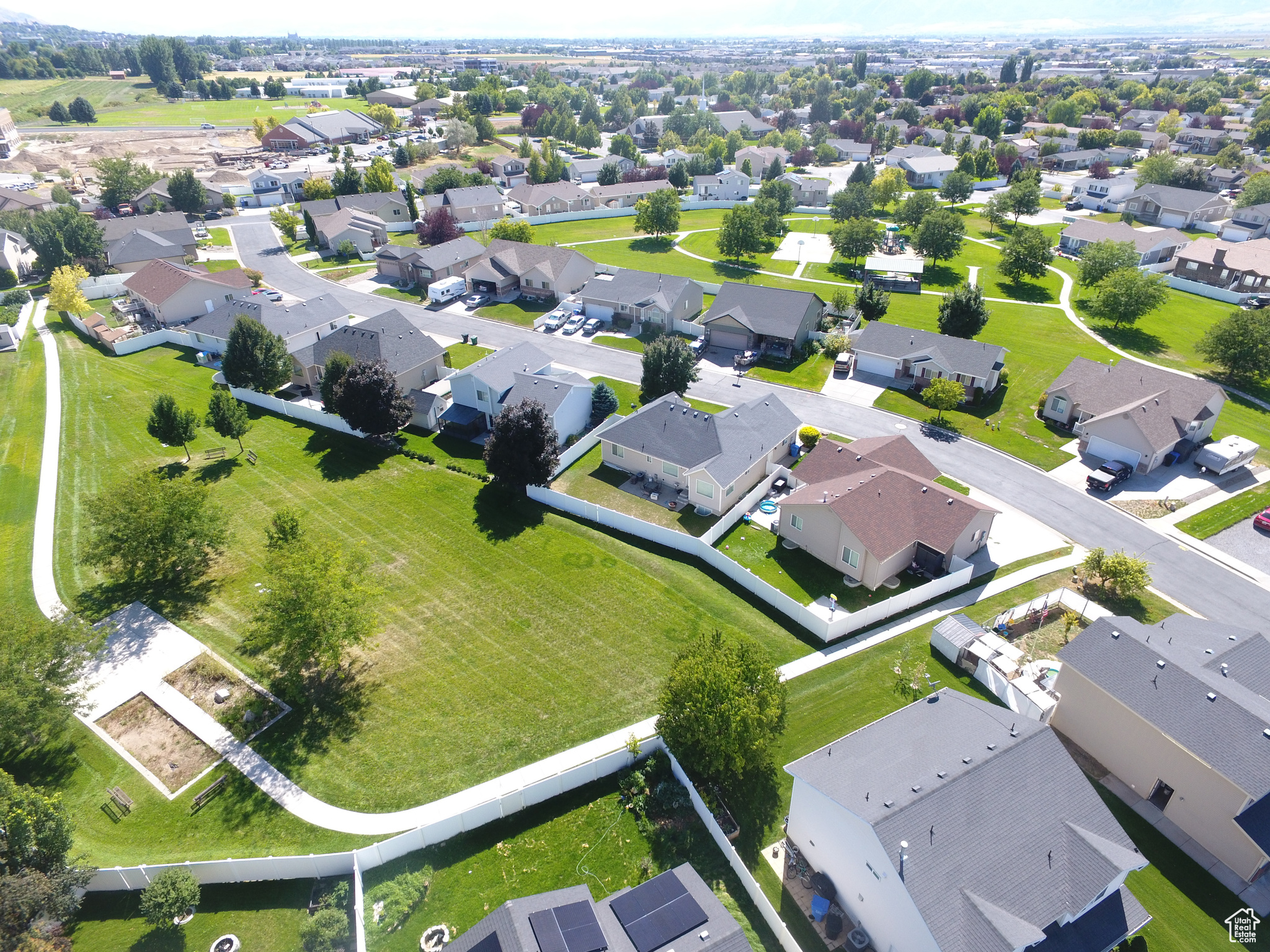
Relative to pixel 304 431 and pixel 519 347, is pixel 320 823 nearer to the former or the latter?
pixel 304 431

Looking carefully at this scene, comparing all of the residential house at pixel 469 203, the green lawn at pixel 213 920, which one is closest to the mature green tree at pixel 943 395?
the green lawn at pixel 213 920

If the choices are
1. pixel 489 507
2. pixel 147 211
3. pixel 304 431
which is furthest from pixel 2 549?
pixel 147 211

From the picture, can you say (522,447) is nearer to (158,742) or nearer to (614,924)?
(158,742)

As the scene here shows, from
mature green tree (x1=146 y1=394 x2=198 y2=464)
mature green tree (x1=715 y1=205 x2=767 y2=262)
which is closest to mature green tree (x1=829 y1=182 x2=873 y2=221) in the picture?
mature green tree (x1=715 y1=205 x2=767 y2=262)

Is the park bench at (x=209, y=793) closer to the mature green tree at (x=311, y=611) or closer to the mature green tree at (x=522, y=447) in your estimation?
the mature green tree at (x=311, y=611)

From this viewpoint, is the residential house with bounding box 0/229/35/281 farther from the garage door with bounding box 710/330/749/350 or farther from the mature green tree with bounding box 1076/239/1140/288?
the mature green tree with bounding box 1076/239/1140/288

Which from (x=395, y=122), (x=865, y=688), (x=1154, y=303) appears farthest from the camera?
(x=395, y=122)

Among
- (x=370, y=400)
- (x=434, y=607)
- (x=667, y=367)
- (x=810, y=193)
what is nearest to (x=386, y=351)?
(x=370, y=400)

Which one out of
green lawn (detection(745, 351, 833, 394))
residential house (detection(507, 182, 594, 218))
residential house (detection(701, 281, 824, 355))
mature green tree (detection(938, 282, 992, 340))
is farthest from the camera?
residential house (detection(507, 182, 594, 218))
